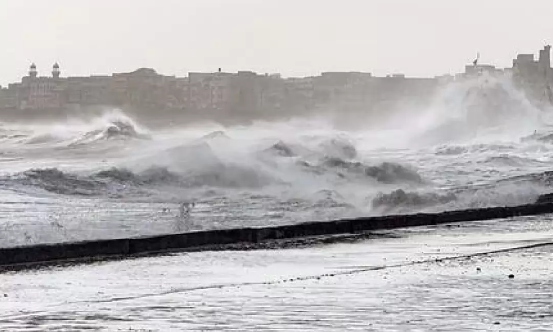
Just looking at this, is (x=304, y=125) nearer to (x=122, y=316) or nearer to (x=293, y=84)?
(x=293, y=84)

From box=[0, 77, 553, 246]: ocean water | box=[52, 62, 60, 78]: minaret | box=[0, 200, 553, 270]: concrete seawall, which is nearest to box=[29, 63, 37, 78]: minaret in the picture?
box=[52, 62, 60, 78]: minaret

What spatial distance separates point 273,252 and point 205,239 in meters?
0.94

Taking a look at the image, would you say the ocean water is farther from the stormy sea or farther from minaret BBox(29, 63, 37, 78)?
minaret BBox(29, 63, 37, 78)

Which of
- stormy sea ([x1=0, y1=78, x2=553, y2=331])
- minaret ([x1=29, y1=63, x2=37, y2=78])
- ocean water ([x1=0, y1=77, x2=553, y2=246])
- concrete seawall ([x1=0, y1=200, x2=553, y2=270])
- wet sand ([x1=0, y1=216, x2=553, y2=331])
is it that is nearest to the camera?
wet sand ([x1=0, y1=216, x2=553, y2=331])

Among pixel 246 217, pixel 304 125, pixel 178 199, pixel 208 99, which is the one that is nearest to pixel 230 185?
pixel 178 199

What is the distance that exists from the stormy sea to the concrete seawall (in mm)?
497

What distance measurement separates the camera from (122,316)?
647cm

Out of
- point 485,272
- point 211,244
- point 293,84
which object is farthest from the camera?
point 293,84

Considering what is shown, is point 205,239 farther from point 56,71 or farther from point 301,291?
point 56,71

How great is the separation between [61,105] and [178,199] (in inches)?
3360

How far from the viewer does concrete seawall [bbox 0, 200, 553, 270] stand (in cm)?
968

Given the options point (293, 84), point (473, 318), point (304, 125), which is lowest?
point (473, 318)

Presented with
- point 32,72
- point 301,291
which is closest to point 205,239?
point 301,291

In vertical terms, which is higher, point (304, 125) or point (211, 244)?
point (304, 125)
